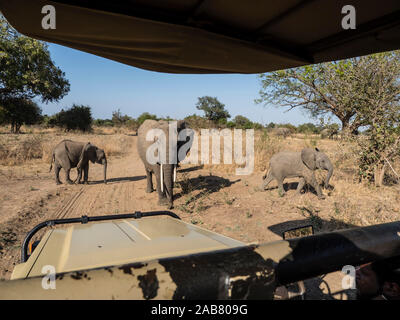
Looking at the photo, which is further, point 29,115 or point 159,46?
point 29,115

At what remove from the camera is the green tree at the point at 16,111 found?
25891mm

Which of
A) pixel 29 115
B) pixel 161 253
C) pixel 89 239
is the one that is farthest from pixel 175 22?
pixel 29 115

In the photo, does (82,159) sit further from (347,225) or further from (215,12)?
(215,12)

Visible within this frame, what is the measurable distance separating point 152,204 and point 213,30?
6.15 m

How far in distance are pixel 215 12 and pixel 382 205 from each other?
6.48m

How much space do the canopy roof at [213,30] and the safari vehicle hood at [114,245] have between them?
1236 mm

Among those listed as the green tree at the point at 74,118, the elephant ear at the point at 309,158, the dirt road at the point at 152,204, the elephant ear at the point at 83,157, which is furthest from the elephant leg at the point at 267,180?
the green tree at the point at 74,118

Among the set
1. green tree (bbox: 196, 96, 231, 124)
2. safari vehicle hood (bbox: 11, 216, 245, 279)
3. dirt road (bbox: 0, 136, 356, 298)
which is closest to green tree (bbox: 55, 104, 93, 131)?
green tree (bbox: 196, 96, 231, 124)

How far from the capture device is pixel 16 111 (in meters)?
26.9

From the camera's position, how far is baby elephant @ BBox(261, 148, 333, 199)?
6844mm

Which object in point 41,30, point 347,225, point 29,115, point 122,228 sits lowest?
point 347,225

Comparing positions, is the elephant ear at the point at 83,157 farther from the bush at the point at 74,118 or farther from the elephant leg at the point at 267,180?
the bush at the point at 74,118

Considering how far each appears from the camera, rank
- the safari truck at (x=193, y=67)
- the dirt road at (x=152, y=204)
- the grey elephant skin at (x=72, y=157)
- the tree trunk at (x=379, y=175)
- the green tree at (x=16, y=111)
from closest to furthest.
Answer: the safari truck at (x=193, y=67)
the dirt road at (x=152, y=204)
the tree trunk at (x=379, y=175)
the grey elephant skin at (x=72, y=157)
the green tree at (x=16, y=111)

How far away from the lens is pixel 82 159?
31.9 ft
